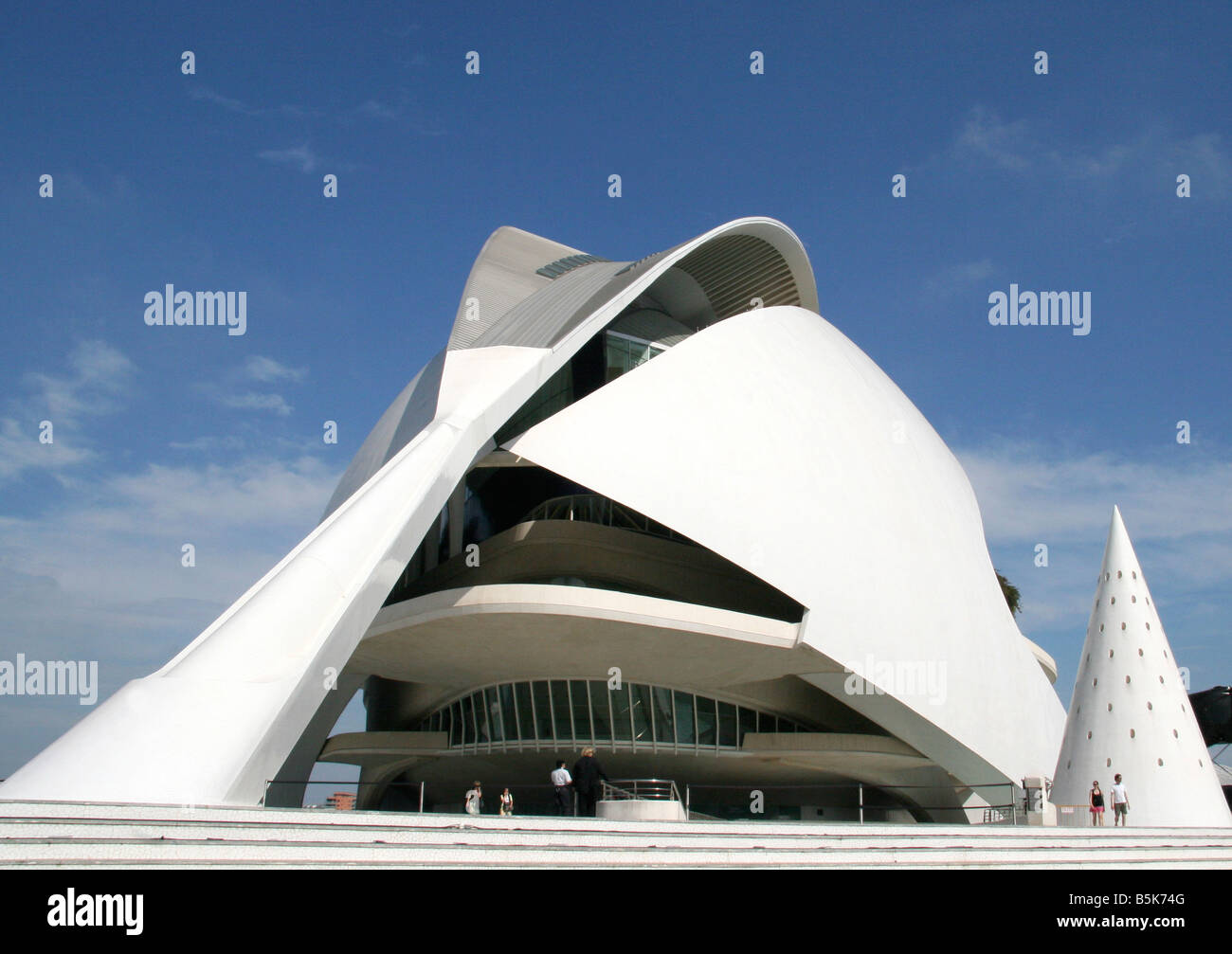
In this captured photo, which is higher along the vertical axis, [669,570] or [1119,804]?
[669,570]

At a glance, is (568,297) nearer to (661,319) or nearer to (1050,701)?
(661,319)

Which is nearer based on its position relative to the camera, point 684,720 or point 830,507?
point 830,507

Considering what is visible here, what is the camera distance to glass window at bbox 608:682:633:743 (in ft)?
73.8

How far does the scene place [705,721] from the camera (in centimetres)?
2319

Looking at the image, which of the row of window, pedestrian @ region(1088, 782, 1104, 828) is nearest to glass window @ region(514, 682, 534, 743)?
the row of window

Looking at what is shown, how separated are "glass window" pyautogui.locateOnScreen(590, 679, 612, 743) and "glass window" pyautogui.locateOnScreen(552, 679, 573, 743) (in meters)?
0.55

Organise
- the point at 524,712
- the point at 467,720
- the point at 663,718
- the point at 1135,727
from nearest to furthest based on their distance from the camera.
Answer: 1. the point at 1135,727
2. the point at 663,718
3. the point at 524,712
4. the point at 467,720

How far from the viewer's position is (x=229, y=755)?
34.4 ft

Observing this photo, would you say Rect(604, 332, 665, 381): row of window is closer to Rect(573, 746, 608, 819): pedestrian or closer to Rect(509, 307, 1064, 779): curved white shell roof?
Rect(509, 307, 1064, 779): curved white shell roof

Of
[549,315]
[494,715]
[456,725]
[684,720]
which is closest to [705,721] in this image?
[684,720]

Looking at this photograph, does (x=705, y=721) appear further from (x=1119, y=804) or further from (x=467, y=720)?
(x=1119, y=804)

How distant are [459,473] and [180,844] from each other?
8809 mm

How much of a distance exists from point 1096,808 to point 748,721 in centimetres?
815
